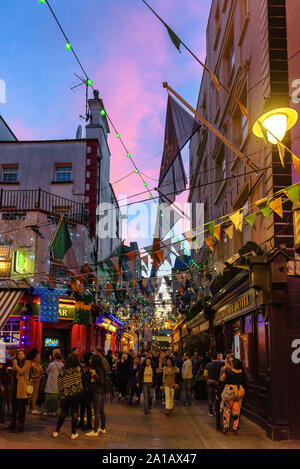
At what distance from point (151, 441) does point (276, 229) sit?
5388 mm

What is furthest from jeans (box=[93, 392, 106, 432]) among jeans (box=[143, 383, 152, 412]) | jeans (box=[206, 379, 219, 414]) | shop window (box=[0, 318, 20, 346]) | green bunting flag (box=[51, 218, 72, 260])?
shop window (box=[0, 318, 20, 346])

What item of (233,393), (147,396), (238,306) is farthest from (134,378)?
(233,393)

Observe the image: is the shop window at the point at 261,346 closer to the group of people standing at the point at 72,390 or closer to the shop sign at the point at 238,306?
the shop sign at the point at 238,306

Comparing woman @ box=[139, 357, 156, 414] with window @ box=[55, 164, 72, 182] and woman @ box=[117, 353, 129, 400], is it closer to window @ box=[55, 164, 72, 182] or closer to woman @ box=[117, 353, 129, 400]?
woman @ box=[117, 353, 129, 400]

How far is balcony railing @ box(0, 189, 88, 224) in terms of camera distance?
1037 inches

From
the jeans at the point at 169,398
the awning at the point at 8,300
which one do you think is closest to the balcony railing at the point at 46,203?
the awning at the point at 8,300

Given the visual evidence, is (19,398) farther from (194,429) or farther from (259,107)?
(259,107)

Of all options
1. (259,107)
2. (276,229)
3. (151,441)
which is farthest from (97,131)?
(151,441)

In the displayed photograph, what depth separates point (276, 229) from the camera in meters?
11.1

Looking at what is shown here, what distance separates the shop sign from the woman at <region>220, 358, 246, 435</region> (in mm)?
2166

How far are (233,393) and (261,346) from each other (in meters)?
1.51

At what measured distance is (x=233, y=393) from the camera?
10742mm

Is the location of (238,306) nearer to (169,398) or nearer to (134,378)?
(169,398)

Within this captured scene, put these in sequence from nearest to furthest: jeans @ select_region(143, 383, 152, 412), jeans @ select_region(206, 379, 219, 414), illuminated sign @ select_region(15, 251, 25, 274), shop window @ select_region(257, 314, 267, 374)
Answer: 1. shop window @ select_region(257, 314, 267, 374)
2. jeans @ select_region(206, 379, 219, 414)
3. jeans @ select_region(143, 383, 152, 412)
4. illuminated sign @ select_region(15, 251, 25, 274)
